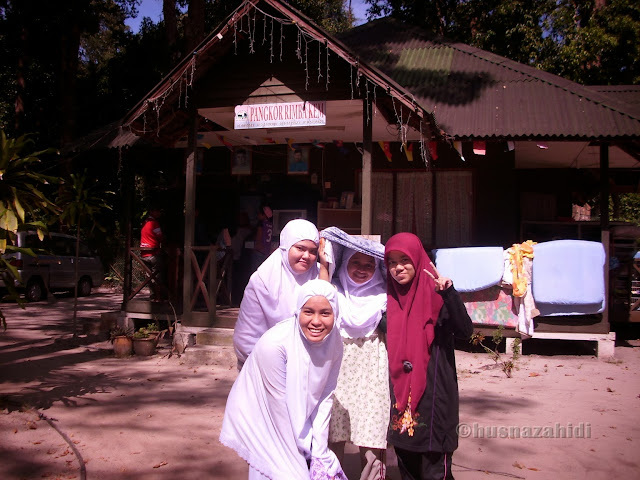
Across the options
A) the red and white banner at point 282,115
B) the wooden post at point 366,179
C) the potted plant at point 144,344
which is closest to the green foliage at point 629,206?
the wooden post at point 366,179

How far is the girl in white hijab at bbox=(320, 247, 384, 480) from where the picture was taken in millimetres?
3270

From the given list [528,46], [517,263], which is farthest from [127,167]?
[528,46]

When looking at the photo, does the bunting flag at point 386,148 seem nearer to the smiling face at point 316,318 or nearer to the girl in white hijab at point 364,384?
the girl in white hijab at point 364,384

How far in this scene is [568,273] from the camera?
7.97 meters

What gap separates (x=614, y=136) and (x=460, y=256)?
273 centimetres

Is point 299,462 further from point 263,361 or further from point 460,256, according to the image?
point 460,256

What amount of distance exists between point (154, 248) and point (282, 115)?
344 cm

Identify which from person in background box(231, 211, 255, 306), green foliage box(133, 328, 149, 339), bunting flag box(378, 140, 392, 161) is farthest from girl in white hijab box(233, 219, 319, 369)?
person in background box(231, 211, 255, 306)

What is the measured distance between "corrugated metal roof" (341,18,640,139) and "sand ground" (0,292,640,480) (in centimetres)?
343

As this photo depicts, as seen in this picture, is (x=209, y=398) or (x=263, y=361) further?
(x=209, y=398)

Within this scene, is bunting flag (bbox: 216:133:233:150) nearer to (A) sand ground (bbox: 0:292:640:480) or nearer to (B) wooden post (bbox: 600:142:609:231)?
(A) sand ground (bbox: 0:292:640:480)

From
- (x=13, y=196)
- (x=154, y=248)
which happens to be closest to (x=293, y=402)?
(x=13, y=196)

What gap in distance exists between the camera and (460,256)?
8211 millimetres

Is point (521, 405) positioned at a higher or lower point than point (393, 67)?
lower
